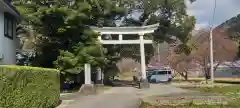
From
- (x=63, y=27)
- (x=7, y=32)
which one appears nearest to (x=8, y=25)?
(x=7, y=32)

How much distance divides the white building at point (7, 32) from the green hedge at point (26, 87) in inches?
253

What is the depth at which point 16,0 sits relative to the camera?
3066 centimetres

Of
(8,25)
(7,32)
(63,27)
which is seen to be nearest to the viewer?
(7,32)

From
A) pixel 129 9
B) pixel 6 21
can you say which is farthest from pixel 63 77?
pixel 129 9

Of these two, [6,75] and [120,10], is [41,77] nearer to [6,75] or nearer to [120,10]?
[6,75]

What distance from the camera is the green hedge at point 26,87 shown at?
33.9 feet

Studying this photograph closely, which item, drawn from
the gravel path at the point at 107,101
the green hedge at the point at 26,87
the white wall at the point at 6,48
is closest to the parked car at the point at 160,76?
the gravel path at the point at 107,101

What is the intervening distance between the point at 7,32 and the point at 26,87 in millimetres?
12436

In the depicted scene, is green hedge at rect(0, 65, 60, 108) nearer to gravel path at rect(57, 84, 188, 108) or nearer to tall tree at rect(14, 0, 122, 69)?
gravel path at rect(57, 84, 188, 108)

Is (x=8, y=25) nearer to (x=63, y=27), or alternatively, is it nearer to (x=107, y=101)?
(x=63, y=27)

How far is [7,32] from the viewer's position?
945 inches

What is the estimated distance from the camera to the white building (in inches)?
869

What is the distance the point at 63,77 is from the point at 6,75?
19461 mm

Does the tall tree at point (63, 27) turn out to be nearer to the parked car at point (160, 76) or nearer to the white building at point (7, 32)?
the white building at point (7, 32)
